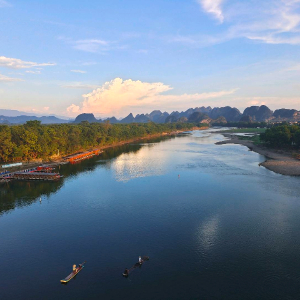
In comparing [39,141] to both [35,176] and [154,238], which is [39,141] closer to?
[35,176]

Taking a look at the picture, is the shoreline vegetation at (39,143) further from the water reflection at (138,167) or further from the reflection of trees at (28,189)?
the water reflection at (138,167)

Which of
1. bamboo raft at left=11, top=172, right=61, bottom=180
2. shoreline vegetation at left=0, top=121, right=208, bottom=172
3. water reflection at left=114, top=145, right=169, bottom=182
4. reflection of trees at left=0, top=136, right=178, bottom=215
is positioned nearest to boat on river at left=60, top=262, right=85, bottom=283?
reflection of trees at left=0, top=136, right=178, bottom=215

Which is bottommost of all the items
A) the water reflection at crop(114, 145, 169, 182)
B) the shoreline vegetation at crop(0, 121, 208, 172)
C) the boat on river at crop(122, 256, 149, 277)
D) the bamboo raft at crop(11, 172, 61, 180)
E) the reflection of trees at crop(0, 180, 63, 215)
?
the boat on river at crop(122, 256, 149, 277)

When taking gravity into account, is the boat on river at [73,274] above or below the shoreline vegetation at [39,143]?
below

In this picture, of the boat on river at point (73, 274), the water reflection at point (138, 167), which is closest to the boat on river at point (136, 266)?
the boat on river at point (73, 274)

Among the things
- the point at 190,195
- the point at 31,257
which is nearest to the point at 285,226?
the point at 190,195

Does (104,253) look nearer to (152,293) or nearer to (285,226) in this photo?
(152,293)

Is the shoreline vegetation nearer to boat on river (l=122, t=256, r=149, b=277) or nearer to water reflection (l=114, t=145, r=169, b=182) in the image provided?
water reflection (l=114, t=145, r=169, b=182)

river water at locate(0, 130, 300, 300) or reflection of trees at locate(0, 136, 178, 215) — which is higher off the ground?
reflection of trees at locate(0, 136, 178, 215)

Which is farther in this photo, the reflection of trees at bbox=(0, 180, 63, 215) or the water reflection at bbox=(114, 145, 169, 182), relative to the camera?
the water reflection at bbox=(114, 145, 169, 182)
